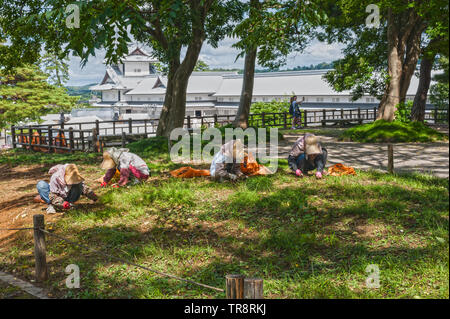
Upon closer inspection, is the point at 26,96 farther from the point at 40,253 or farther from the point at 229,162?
the point at 40,253

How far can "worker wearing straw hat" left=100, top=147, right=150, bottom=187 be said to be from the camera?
29.0 feet

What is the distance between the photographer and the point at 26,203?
341 inches

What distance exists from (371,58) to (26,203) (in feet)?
56.3

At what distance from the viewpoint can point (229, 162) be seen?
9047 millimetres

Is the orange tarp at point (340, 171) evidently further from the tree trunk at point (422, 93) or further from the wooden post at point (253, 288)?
the tree trunk at point (422, 93)

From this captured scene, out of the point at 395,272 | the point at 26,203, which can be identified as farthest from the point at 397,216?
the point at 26,203

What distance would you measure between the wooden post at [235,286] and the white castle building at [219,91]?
35627 millimetres

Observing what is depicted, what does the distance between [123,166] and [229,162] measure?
7.26 ft

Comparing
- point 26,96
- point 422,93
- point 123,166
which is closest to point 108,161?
point 123,166

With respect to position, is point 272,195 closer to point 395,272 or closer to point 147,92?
point 395,272

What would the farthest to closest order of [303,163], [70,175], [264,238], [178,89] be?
[178,89], [303,163], [70,175], [264,238]

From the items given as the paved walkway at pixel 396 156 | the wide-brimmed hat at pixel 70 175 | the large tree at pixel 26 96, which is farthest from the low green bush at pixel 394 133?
the large tree at pixel 26 96
